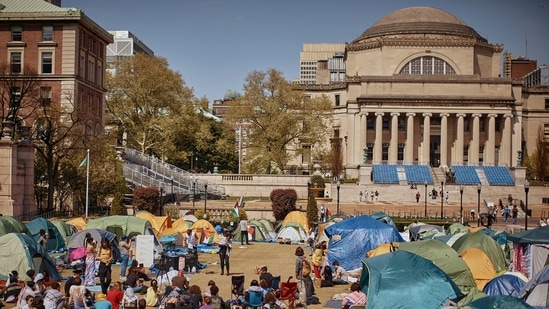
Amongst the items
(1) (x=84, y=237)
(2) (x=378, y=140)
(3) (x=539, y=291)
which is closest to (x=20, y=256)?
(1) (x=84, y=237)

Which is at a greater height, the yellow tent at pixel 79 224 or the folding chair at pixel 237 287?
the yellow tent at pixel 79 224

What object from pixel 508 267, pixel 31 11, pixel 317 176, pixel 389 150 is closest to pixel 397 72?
pixel 389 150

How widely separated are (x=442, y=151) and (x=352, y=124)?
36.3 ft

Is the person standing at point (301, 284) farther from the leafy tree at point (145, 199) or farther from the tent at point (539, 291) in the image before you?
the leafy tree at point (145, 199)

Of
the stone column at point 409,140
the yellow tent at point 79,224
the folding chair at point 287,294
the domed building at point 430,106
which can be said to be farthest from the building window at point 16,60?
the folding chair at point 287,294

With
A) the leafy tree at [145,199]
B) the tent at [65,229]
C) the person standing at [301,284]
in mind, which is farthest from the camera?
the leafy tree at [145,199]

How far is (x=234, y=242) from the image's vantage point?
42625mm

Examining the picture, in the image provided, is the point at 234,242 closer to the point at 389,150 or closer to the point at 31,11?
the point at 31,11

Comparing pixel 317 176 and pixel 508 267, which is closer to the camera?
pixel 508 267

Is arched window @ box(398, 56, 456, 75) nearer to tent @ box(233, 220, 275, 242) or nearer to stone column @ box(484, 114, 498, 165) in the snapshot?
stone column @ box(484, 114, 498, 165)

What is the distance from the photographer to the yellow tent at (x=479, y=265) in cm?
2517

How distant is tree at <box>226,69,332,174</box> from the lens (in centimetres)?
7800

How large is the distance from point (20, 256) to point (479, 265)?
→ 1544cm

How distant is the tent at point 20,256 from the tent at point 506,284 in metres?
14.0
